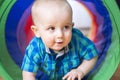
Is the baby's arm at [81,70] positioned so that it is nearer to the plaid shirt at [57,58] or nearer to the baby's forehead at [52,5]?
the plaid shirt at [57,58]

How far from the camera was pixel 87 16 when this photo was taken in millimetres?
1102

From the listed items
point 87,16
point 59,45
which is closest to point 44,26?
point 59,45

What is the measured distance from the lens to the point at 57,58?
1046 mm

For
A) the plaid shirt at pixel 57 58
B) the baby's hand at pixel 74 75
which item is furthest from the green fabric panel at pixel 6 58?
the baby's hand at pixel 74 75

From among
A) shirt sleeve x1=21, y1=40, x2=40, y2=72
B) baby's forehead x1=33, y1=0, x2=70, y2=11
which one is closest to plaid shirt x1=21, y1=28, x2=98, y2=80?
shirt sleeve x1=21, y1=40, x2=40, y2=72

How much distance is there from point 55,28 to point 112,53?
0.23 m

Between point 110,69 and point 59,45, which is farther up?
point 59,45

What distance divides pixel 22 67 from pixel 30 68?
4cm

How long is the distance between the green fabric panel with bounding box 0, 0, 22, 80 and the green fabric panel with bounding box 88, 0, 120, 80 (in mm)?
239

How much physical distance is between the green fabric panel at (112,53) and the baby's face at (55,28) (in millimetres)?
146

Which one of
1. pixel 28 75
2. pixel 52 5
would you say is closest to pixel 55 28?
pixel 52 5

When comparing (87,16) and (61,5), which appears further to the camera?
(87,16)

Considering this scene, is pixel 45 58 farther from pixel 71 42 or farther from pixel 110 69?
pixel 110 69

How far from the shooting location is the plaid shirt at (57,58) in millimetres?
1038
